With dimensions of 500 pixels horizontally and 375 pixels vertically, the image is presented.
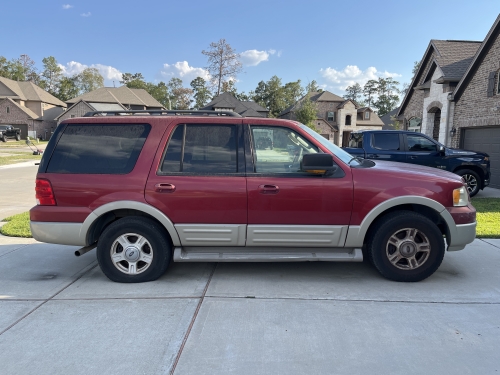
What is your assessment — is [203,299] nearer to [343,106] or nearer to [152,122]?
[152,122]

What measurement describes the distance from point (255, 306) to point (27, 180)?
12507mm

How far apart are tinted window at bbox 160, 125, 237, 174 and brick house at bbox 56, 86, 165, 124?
44.7 metres

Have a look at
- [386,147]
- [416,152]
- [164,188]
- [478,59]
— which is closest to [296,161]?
[164,188]

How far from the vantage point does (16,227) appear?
6586 millimetres

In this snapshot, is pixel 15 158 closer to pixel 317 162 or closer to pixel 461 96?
pixel 317 162

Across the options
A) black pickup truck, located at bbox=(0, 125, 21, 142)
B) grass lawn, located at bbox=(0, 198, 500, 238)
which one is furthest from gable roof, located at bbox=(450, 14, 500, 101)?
black pickup truck, located at bbox=(0, 125, 21, 142)

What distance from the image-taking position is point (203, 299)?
149 inches

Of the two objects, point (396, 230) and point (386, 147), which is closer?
point (396, 230)

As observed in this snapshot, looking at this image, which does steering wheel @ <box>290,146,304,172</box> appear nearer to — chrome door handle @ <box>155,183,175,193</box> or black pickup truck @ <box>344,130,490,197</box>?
chrome door handle @ <box>155,183,175,193</box>

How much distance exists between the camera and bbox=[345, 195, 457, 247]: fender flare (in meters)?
4.01

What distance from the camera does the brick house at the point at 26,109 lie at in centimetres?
5144

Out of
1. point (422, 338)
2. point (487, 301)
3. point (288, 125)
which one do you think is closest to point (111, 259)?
point (288, 125)

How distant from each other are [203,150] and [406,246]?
2.57 meters

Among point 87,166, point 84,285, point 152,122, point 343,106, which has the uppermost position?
point 343,106
